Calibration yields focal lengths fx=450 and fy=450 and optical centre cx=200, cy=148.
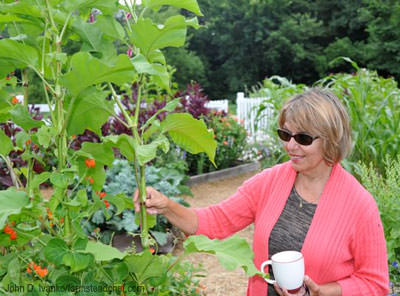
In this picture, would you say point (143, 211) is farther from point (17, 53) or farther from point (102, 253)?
point (17, 53)

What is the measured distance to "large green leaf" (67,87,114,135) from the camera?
4.25 ft

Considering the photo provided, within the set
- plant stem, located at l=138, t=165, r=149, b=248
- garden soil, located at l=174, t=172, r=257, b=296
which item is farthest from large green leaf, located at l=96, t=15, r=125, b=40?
garden soil, located at l=174, t=172, r=257, b=296

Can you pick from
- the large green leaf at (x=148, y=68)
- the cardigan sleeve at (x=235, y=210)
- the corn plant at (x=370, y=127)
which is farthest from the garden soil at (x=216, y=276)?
the large green leaf at (x=148, y=68)

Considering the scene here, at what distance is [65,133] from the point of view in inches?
55.5

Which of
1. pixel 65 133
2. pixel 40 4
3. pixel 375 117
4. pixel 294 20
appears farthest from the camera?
pixel 294 20

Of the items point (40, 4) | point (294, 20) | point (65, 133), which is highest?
point (40, 4)

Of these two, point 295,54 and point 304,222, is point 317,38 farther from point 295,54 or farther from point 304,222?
point 304,222

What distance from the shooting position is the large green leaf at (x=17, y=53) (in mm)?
1203

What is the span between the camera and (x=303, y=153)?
6.32ft

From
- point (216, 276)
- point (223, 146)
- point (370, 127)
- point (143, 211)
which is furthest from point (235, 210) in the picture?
point (223, 146)

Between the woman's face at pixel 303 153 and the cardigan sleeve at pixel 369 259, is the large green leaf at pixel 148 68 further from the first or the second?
the cardigan sleeve at pixel 369 259

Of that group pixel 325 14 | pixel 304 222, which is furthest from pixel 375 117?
pixel 325 14

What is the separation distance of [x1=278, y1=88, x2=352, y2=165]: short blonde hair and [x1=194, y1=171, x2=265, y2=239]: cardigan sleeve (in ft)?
1.16

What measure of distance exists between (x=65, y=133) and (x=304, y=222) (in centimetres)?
111
